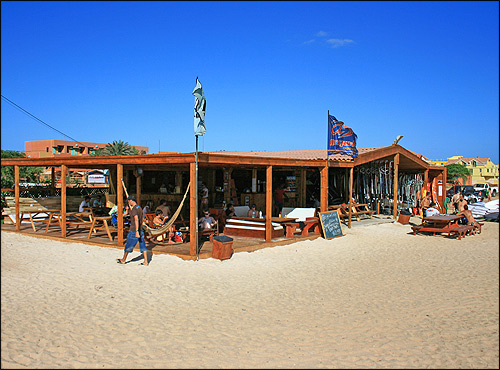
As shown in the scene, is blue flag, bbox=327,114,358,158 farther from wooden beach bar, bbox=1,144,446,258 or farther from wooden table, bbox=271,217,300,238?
wooden table, bbox=271,217,300,238

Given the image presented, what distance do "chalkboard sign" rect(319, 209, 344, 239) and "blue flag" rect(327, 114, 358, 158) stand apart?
1842 mm

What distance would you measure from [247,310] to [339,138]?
7.69 metres

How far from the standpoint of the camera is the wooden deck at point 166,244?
333 inches

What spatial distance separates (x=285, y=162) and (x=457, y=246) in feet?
16.6

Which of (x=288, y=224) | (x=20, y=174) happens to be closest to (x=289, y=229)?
(x=288, y=224)

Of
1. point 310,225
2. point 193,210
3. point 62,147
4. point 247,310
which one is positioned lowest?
point 247,310

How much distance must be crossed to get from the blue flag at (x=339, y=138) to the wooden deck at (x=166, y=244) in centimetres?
266

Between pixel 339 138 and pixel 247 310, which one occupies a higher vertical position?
pixel 339 138

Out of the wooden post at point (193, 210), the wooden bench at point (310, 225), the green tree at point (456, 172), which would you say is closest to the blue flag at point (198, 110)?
the wooden post at point (193, 210)

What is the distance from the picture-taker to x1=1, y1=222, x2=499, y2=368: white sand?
13.5 feet

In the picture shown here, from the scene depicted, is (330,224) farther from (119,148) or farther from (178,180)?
(119,148)

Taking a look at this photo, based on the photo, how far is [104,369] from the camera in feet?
12.1

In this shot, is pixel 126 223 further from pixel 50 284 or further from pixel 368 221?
pixel 368 221

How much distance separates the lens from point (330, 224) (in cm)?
1155
